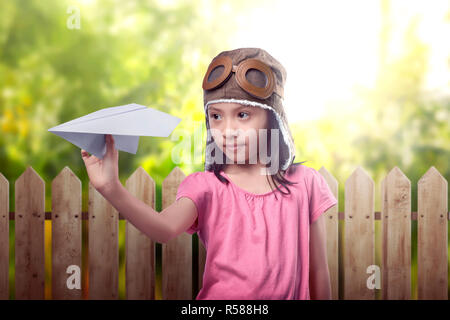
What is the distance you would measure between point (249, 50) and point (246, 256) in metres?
0.88

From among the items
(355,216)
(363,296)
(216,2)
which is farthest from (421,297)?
(216,2)

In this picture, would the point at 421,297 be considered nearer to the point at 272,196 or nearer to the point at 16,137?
the point at 272,196

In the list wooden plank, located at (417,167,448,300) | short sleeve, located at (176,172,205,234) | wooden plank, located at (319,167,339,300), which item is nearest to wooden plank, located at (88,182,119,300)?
short sleeve, located at (176,172,205,234)

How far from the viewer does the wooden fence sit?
3.20 metres

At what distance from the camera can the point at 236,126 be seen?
1799 mm


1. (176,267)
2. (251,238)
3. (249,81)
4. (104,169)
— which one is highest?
(249,81)

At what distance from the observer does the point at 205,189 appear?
6.16 ft

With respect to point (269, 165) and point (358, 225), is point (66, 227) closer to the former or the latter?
point (269, 165)

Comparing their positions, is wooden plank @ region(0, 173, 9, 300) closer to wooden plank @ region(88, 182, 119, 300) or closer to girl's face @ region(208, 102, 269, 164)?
wooden plank @ region(88, 182, 119, 300)

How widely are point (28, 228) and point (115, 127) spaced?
223 centimetres

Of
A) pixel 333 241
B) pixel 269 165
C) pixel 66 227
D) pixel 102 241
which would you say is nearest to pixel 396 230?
pixel 333 241

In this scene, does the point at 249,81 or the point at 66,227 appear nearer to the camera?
the point at 249,81

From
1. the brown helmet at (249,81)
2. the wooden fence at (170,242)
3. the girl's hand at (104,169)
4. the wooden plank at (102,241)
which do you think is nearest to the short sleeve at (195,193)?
the brown helmet at (249,81)
